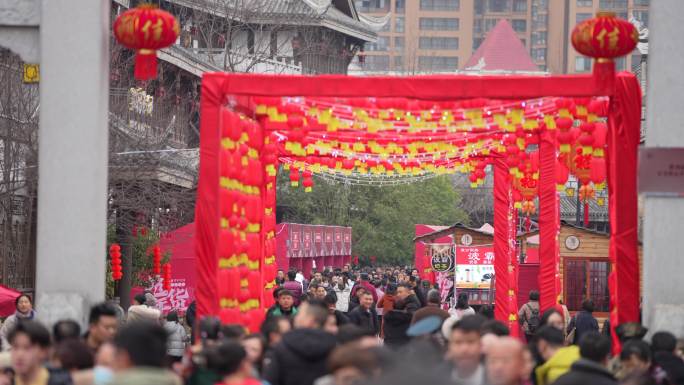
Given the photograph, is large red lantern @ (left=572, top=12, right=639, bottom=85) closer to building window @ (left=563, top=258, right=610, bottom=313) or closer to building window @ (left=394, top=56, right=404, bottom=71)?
building window @ (left=563, top=258, right=610, bottom=313)

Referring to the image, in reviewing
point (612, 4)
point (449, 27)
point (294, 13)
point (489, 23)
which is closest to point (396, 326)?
point (294, 13)


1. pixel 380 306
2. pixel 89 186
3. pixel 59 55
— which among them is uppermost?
pixel 59 55

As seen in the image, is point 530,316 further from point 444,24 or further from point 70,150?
point 444,24

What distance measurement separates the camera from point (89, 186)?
12820mm

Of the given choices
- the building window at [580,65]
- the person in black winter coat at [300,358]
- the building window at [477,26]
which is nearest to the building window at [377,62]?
the building window at [477,26]

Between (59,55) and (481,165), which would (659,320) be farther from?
(481,165)

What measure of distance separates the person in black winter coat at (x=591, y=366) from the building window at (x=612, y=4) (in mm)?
99979

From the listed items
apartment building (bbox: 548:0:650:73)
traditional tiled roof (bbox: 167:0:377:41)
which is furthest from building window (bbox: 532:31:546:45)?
traditional tiled roof (bbox: 167:0:377:41)

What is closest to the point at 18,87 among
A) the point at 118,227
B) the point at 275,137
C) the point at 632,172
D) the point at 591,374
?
the point at 118,227

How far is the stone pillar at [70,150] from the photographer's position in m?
12.8

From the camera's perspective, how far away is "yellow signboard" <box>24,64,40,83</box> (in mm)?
13488

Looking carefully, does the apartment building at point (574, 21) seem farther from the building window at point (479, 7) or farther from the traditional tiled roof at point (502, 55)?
the traditional tiled roof at point (502, 55)

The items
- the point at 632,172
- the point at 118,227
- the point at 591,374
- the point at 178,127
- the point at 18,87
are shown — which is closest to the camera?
the point at 591,374

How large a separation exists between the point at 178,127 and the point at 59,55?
22.5m
